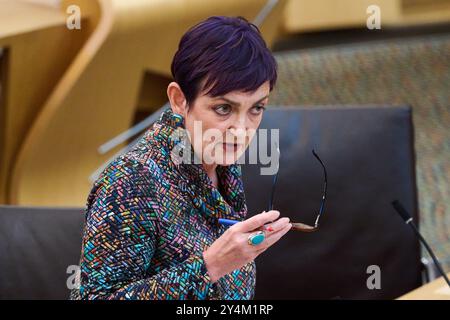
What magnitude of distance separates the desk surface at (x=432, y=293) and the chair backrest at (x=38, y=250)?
490mm

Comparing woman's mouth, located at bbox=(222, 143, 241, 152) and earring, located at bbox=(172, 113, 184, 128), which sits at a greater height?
earring, located at bbox=(172, 113, 184, 128)

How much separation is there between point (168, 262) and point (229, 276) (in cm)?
9

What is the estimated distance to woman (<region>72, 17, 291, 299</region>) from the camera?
77 centimetres

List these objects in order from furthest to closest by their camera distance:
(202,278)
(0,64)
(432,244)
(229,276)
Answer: (432,244), (0,64), (229,276), (202,278)

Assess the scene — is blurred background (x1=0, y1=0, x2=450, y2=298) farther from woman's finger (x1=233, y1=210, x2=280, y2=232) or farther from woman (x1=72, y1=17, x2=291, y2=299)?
woman's finger (x1=233, y1=210, x2=280, y2=232)

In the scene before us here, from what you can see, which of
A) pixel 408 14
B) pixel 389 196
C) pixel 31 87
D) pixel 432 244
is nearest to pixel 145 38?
pixel 31 87

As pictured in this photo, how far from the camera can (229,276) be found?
2.93ft

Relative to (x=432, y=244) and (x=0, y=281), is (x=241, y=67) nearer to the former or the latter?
(x=0, y=281)

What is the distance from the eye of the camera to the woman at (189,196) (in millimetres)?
771

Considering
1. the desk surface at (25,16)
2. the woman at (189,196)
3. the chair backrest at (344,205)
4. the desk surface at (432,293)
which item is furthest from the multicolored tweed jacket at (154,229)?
the desk surface at (25,16)

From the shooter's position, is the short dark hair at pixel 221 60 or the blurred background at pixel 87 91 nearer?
the short dark hair at pixel 221 60

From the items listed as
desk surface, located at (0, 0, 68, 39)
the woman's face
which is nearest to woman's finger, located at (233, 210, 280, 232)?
the woman's face

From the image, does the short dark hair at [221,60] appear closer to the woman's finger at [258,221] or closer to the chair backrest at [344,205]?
the woman's finger at [258,221]

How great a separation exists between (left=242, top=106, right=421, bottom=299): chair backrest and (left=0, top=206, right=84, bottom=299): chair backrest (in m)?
0.33
